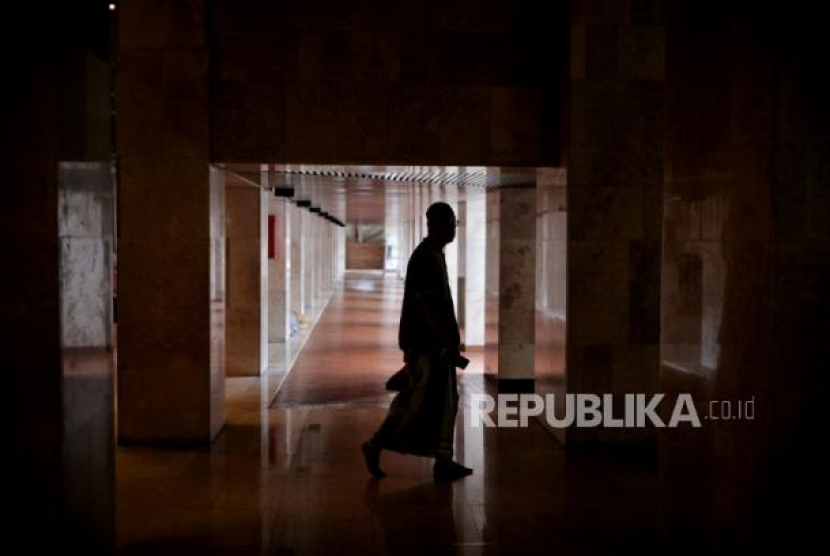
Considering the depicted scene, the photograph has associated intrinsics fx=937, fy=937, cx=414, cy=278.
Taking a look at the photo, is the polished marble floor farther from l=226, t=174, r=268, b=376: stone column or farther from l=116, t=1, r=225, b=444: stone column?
l=226, t=174, r=268, b=376: stone column

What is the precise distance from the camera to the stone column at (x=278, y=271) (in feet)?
49.5

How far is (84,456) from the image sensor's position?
4.09 metres

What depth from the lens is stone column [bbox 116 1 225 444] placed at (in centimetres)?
796

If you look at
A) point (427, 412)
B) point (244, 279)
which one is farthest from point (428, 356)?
point (244, 279)

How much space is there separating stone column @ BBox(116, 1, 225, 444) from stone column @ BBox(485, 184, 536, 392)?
4.59 m

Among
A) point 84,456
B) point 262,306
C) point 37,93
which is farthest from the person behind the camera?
point 262,306

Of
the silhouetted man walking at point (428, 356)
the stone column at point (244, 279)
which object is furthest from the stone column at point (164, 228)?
the stone column at point (244, 279)

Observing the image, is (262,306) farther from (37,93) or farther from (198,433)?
(37,93)

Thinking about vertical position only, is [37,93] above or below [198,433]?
above

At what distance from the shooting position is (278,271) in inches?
599

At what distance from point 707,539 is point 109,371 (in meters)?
2.92

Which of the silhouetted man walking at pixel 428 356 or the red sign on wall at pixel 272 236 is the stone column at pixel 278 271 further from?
the silhouetted man walking at pixel 428 356

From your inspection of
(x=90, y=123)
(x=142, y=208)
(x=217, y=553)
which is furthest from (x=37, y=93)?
(x=142, y=208)

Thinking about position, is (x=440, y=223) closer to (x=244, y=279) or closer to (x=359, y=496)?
(x=359, y=496)
